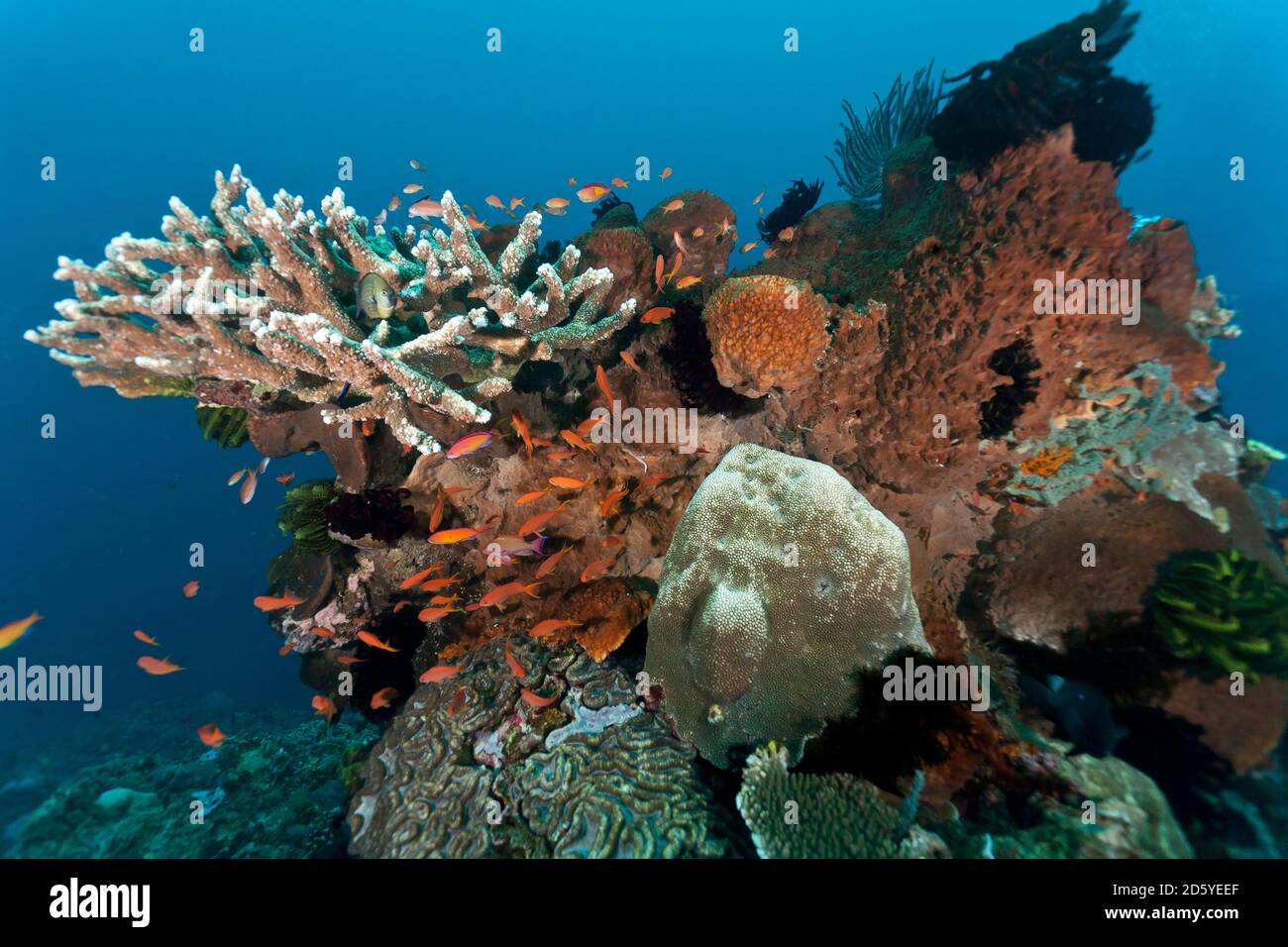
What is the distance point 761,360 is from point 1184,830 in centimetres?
565

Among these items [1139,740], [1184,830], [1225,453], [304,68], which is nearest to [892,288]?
[1225,453]

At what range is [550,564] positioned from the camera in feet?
16.6

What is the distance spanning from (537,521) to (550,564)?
1.51ft

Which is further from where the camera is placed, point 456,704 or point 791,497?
point 456,704

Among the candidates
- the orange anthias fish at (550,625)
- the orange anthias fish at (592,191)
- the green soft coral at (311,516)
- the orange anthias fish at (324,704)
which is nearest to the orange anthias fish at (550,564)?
the orange anthias fish at (550,625)

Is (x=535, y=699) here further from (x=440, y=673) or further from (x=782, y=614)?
(x=782, y=614)

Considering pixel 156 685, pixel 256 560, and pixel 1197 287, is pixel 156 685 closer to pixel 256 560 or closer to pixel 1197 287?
pixel 256 560

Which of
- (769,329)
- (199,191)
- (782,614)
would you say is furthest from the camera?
(199,191)

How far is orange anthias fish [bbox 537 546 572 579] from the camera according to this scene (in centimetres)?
500

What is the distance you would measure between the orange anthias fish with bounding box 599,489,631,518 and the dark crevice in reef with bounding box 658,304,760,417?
1161 mm

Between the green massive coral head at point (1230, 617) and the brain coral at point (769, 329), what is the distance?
12.6 ft

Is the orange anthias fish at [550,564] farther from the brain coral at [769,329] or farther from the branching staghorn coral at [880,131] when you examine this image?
the branching staghorn coral at [880,131]

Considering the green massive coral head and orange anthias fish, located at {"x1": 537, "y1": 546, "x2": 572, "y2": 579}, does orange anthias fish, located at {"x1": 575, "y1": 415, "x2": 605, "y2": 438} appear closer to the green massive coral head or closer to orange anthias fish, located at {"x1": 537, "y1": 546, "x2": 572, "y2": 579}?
orange anthias fish, located at {"x1": 537, "y1": 546, "x2": 572, "y2": 579}

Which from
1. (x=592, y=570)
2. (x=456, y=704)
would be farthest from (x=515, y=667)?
(x=592, y=570)
